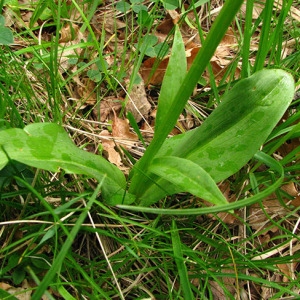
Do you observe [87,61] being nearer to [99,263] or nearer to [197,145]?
[197,145]

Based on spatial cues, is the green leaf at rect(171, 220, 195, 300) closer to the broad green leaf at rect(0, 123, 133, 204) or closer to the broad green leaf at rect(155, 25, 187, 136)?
the broad green leaf at rect(0, 123, 133, 204)

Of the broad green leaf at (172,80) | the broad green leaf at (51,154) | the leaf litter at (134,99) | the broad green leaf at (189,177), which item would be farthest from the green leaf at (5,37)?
the broad green leaf at (189,177)

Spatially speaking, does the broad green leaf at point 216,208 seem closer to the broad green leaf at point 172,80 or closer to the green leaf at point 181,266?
the green leaf at point 181,266

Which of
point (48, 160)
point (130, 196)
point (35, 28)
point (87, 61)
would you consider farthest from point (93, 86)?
point (48, 160)

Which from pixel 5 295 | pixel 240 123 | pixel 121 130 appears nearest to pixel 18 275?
pixel 5 295

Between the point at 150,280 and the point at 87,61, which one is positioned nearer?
the point at 150,280

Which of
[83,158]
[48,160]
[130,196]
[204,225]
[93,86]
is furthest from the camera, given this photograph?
[93,86]

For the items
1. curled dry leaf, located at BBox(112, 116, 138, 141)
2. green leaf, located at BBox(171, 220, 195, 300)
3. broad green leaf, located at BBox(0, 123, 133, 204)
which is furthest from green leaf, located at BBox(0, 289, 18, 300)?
curled dry leaf, located at BBox(112, 116, 138, 141)
